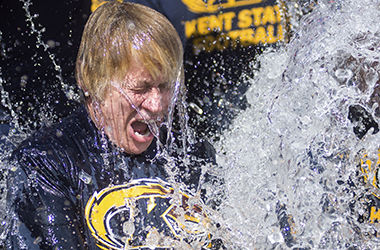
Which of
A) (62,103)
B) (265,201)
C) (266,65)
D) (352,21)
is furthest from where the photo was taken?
(266,65)

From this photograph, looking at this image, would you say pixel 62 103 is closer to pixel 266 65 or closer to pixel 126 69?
pixel 126 69

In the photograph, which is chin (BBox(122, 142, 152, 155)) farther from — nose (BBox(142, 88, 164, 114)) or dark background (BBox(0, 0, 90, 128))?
dark background (BBox(0, 0, 90, 128))

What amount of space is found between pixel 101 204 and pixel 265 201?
51cm

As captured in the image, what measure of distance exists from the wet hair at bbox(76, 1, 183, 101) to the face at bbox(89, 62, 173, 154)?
0.02 m

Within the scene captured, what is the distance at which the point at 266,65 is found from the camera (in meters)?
2.36

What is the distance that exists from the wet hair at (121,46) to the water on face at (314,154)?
44cm

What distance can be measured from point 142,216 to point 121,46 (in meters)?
0.50

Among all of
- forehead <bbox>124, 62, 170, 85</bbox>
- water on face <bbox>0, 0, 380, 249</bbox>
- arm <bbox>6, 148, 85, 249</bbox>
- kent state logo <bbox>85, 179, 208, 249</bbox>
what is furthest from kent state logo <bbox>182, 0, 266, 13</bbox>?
arm <bbox>6, 148, 85, 249</bbox>

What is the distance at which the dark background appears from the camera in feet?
6.72

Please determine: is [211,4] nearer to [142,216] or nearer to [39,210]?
[142,216]

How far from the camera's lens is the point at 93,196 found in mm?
1364

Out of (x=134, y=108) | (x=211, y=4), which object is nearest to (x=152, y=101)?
(x=134, y=108)

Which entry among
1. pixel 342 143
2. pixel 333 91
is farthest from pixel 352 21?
pixel 342 143

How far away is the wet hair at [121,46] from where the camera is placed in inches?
55.0
